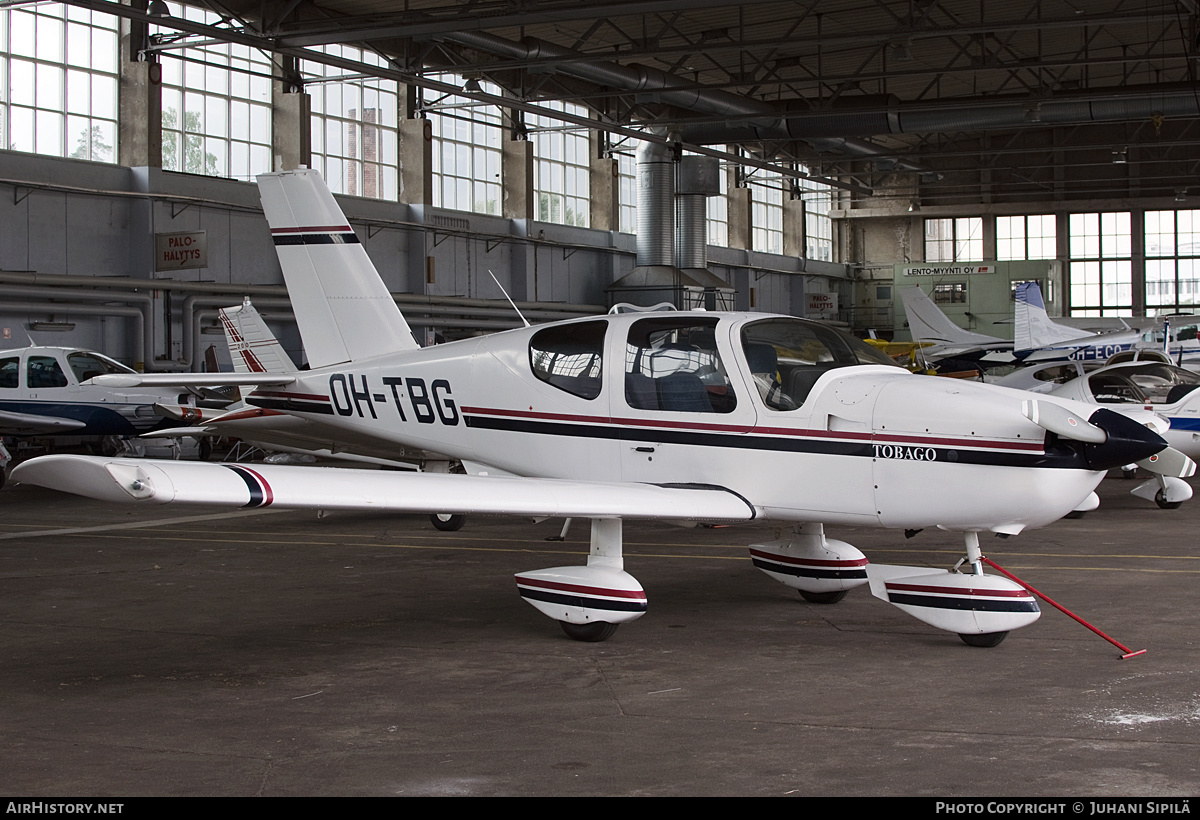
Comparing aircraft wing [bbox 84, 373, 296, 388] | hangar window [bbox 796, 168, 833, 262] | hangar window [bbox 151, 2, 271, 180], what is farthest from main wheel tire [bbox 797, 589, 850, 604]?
hangar window [bbox 796, 168, 833, 262]

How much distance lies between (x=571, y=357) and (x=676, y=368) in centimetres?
80

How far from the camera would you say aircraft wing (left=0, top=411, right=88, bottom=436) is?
52.6ft

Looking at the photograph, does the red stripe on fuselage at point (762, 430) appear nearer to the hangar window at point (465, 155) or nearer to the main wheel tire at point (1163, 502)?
the main wheel tire at point (1163, 502)

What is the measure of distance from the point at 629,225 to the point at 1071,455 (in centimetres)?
3402

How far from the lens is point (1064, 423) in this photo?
241 inches

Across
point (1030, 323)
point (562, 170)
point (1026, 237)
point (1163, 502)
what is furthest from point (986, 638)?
point (1026, 237)

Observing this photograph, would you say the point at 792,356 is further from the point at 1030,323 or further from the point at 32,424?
the point at 1030,323

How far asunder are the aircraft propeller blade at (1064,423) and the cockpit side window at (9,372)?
587 inches

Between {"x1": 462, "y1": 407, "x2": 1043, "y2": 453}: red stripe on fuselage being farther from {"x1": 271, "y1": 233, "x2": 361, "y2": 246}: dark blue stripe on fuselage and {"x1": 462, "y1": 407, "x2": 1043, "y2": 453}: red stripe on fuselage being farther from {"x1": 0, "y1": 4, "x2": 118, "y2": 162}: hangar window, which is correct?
{"x1": 0, "y1": 4, "x2": 118, "y2": 162}: hangar window

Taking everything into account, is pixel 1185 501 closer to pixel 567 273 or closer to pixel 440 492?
pixel 440 492

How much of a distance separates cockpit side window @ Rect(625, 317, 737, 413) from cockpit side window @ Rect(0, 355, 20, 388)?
1254cm

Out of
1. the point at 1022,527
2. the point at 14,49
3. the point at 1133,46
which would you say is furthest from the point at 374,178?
the point at 1022,527

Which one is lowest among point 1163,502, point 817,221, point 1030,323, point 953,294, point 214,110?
point 1163,502

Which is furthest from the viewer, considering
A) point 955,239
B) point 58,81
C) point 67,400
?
point 955,239
